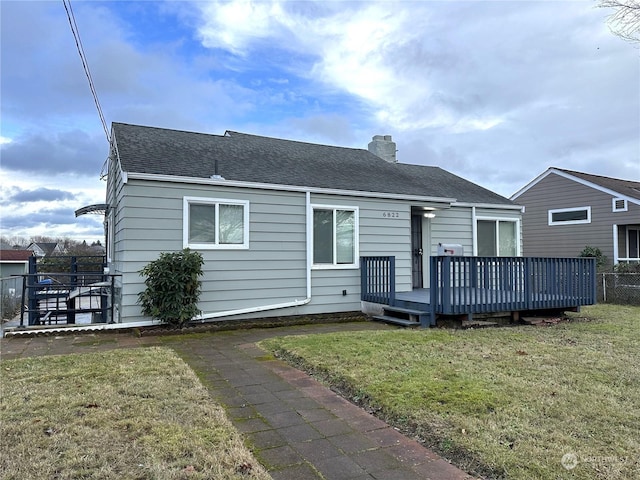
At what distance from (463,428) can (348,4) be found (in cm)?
963

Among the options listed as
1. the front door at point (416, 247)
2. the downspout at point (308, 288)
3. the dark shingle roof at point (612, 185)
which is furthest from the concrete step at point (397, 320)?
the dark shingle roof at point (612, 185)

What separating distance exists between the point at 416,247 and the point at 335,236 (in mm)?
2600

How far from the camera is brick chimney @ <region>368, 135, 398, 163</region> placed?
12891mm

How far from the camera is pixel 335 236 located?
916 cm

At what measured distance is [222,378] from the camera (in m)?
4.48

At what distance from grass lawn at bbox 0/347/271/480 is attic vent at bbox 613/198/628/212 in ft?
57.9

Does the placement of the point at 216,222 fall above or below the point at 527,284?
above

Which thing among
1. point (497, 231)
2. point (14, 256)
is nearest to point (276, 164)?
point (497, 231)

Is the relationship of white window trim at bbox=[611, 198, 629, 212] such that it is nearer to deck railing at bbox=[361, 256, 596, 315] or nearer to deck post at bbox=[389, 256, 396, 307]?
deck railing at bbox=[361, 256, 596, 315]

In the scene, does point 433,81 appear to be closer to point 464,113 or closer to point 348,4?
point 464,113

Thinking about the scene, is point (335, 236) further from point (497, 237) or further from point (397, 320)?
point (497, 237)

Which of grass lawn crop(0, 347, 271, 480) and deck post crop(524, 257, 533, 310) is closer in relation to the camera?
grass lawn crop(0, 347, 271, 480)

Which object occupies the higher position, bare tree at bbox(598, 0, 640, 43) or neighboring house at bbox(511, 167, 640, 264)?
bare tree at bbox(598, 0, 640, 43)

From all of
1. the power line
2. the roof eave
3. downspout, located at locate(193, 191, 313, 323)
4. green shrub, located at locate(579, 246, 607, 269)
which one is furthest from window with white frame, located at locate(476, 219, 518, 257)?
the power line
